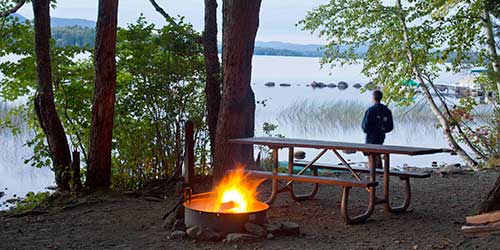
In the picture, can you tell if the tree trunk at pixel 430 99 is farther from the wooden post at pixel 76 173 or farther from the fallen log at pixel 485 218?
the wooden post at pixel 76 173

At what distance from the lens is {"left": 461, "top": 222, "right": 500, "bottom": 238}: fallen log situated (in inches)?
187

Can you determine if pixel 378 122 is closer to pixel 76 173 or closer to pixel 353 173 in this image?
pixel 353 173

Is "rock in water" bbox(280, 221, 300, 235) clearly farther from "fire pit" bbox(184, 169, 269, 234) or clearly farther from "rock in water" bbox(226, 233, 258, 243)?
"rock in water" bbox(226, 233, 258, 243)

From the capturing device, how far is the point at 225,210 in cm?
529

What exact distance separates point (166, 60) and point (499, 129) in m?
6.21

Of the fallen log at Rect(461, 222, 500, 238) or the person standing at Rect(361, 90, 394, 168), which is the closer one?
the fallen log at Rect(461, 222, 500, 238)

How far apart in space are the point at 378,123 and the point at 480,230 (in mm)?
3613

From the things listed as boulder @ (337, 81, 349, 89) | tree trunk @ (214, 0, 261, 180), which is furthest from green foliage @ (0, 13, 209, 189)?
boulder @ (337, 81, 349, 89)

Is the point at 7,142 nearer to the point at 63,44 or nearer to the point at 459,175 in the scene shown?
the point at 63,44

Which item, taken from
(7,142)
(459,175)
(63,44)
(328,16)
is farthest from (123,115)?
(7,142)

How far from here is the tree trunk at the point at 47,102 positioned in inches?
301

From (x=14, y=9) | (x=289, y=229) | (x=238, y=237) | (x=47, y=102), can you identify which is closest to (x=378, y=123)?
(x=289, y=229)

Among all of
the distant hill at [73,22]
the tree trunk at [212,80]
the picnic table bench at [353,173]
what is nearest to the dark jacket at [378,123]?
the picnic table bench at [353,173]

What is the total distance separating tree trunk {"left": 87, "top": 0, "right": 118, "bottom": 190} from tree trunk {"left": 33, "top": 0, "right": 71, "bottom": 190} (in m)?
0.41
